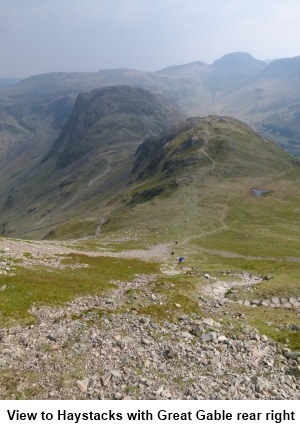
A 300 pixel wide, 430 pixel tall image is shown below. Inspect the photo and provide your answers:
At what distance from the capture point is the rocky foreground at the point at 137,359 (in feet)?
71.0

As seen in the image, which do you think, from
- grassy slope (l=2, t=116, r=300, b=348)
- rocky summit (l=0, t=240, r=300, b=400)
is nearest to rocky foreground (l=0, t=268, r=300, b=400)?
rocky summit (l=0, t=240, r=300, b=400)

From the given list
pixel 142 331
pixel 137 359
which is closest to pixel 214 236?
pixel 142 331

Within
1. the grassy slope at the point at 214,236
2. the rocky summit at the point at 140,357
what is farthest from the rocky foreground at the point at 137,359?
the grassy slope at the point at 214,236

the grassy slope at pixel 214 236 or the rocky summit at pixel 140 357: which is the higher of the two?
the rocky summit at pixel 140 357

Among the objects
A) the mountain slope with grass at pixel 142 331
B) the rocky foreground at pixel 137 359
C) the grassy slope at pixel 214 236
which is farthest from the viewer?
the grassy slope at pixel 214 236

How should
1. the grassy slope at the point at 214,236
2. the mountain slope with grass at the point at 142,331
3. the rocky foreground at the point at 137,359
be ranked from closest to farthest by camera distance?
the rocky foreground at the point at 137,359 < the mountain slope with grass at the point at 142,331 < the grassy slope at the point at 214,236

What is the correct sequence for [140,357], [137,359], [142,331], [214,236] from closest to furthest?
1. [137,359]
2. [140,357]
3. [142,331]
4. [214,236]

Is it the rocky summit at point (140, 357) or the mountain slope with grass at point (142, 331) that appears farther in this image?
the mountain slope with grass at point (142, 331)

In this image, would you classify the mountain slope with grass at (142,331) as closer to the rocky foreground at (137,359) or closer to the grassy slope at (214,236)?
the rocky foreground at (137,359)

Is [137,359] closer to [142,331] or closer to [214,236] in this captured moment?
[142,331]

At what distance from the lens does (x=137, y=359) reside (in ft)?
81.2

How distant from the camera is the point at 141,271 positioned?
63.6 metres

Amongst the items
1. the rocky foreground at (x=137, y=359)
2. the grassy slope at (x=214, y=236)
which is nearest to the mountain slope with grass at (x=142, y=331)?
the rocky foreground at (x=137, y=359)
